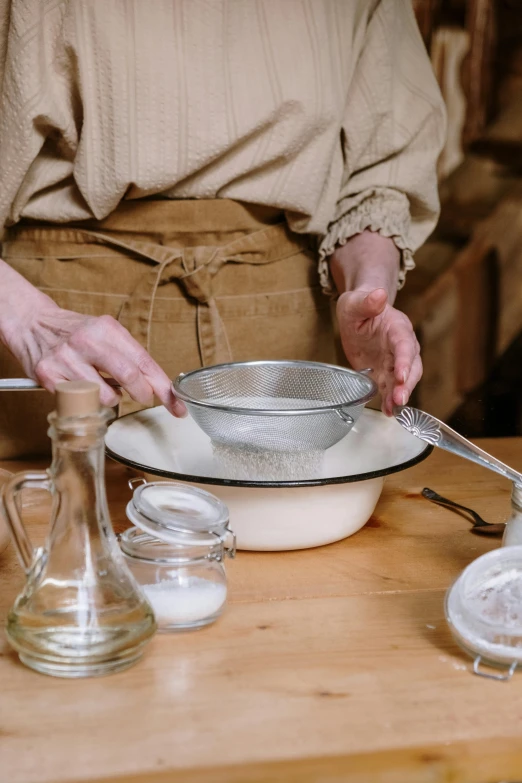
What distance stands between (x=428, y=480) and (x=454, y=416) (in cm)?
154

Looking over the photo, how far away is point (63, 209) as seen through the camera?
4.41ft

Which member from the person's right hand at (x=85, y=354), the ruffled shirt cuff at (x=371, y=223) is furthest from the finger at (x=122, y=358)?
the ruffled shirt cuff at (x=371, y=223)

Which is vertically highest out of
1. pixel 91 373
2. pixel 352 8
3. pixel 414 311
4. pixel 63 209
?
pixel 352 8

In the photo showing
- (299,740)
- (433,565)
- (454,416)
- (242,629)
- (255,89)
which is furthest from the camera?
(454,416)

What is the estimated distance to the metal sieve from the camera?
0.94 meters

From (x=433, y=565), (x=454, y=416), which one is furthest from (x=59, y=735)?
(x=454, y=416)

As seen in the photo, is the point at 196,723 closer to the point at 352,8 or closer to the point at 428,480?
the point at 428,480

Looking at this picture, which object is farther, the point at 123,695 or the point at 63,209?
the point at 63,209

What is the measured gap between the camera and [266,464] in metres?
0.97

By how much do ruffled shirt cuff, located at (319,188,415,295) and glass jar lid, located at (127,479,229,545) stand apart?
2.50ft

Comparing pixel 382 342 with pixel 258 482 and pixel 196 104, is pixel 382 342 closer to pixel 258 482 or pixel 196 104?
pixel 258 482

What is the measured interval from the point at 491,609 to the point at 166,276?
832mm

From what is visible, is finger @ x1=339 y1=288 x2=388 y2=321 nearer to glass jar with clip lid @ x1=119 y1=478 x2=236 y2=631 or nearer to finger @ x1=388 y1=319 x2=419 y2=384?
finger @ x1=388 y1=319 x2=419 y2=384

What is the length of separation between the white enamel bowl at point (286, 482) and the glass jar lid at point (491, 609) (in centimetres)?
19
